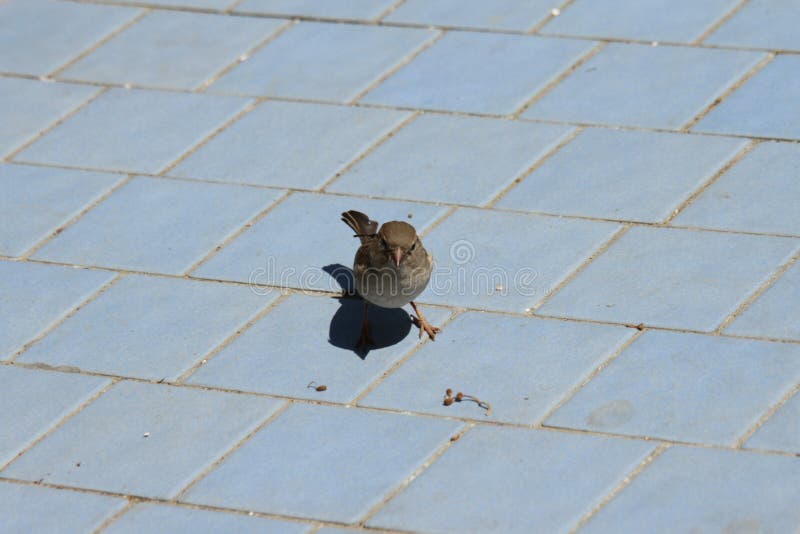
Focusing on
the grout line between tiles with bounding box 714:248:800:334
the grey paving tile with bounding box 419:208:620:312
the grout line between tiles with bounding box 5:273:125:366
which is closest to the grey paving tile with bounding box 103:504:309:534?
the grout line between tiles with bounding box 5:273:125:366

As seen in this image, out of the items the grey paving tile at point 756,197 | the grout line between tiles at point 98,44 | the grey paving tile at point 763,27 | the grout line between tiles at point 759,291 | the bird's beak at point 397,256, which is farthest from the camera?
the grout line between tiles at point 98,44

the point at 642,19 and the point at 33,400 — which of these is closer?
the point at 33,400

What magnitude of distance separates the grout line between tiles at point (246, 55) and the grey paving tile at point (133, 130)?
0.14 meters

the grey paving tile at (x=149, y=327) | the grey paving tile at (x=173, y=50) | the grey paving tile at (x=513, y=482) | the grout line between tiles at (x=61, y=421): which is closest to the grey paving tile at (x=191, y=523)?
the grey paving tile at (x=513, y=482)

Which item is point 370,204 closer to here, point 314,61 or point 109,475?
point 314,61

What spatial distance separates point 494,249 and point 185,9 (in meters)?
3.64

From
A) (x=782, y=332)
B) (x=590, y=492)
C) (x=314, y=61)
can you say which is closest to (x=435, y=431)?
(x=590, y=492)

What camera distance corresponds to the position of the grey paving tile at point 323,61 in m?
8.04

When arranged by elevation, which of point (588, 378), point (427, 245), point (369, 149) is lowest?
point (588, 378)

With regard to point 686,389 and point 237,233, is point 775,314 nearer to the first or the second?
point 686,389

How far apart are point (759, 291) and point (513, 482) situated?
Answer: 173 centimetres

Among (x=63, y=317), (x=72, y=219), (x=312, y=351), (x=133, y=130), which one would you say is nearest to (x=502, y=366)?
(x=312, y=351)

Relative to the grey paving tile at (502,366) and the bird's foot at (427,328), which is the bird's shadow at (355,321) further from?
the grey paving tile at (502,366)

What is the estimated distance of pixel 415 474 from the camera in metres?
5.17
